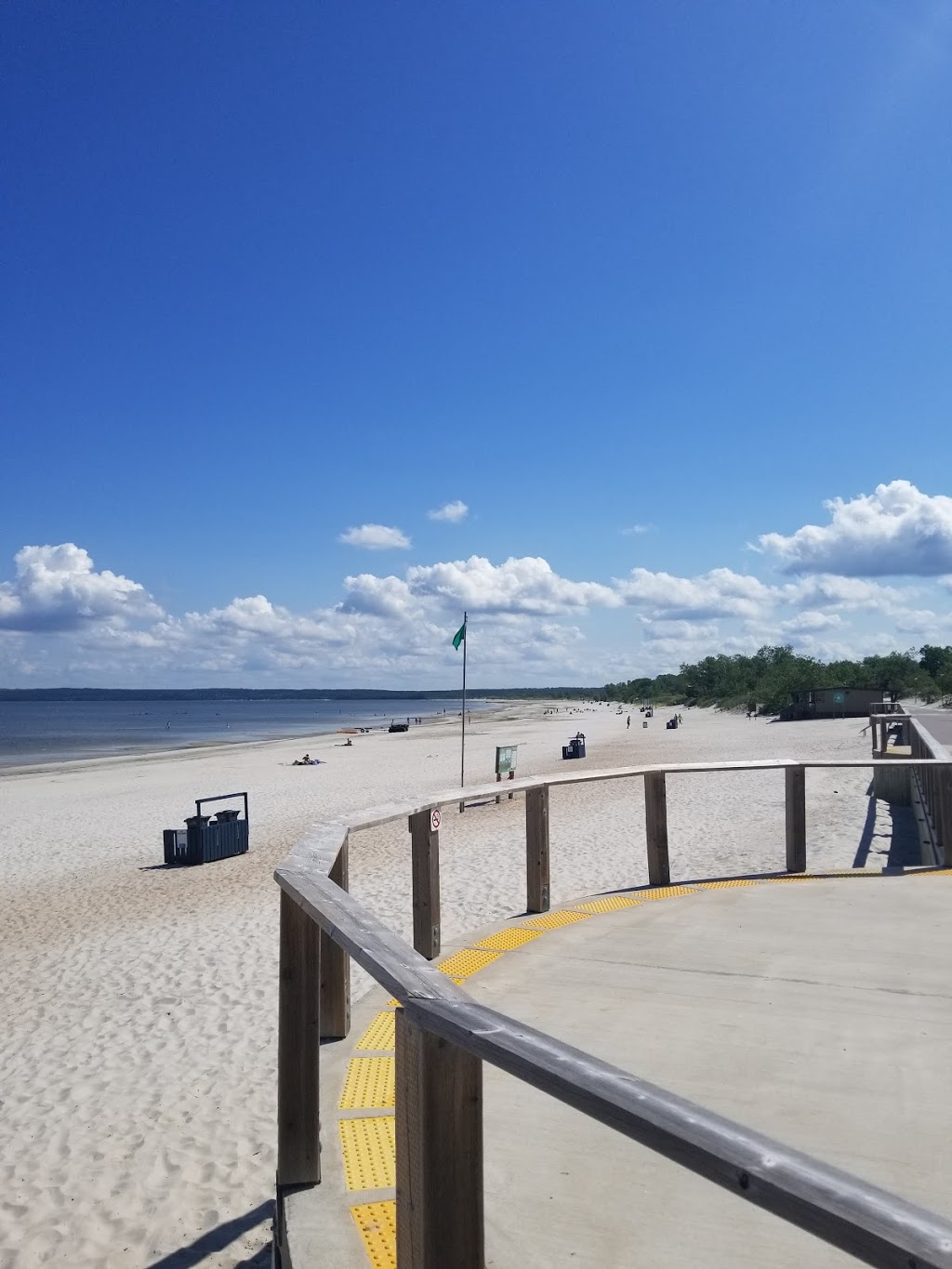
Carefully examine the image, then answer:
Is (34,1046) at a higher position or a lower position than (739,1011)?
lower

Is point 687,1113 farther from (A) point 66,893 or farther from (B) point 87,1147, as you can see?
(A) point 66,893

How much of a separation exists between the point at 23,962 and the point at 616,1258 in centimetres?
840

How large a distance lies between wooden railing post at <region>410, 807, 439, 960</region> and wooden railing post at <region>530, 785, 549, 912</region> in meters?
1.09

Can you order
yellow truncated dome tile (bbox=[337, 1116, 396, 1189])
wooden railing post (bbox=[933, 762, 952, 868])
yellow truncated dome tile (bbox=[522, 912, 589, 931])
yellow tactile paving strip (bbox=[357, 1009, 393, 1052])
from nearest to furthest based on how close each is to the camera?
1. yellow truncated dome tile (bbox=[337, 1116, 396, 1189])
2. yellow tactile paving strip (bbox=[357, 1009, 393, 1052])
3. yellow truncated dome tile (bbox=[522, 912, 589, 931])
4. wooden railing post (bbox=[933, 762, 952, 868])

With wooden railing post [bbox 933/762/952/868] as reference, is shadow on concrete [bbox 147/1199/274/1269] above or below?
below

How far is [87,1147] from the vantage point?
16.1 feet

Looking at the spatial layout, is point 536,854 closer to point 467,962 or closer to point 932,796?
point 467,962

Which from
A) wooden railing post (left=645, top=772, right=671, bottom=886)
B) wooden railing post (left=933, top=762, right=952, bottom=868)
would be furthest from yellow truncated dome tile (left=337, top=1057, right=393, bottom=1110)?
wooden railing post (left=933, top=762, right=952, bottom=868)

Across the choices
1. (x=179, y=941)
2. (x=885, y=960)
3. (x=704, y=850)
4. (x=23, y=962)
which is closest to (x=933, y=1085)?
(x=885, y=960)

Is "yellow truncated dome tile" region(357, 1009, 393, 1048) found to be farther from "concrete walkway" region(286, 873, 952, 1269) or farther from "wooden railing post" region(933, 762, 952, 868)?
"wooden railing post" region(933, 762, 952, 868)

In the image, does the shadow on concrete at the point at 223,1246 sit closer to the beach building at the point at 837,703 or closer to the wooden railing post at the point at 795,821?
the wooden railing post at the point at 795,821

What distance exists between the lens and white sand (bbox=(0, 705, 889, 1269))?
4.26 m

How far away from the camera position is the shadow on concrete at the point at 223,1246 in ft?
11.8

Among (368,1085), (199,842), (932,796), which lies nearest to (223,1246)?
(368,1085)
